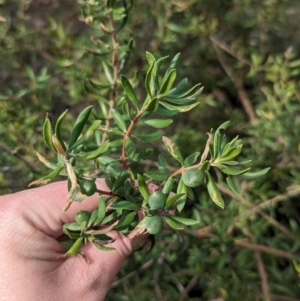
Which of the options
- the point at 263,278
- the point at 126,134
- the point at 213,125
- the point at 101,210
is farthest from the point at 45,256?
the point at 213,125

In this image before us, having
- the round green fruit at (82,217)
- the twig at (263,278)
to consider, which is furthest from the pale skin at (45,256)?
the twig at (263,278)

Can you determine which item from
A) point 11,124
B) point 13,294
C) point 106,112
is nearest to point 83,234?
point 13,294

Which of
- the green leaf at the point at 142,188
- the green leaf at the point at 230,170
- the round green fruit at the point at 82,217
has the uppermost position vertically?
the green leaf at the point at 230,170

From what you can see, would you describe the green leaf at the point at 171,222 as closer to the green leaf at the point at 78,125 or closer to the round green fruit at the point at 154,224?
the round green fruit at the point at 154,224

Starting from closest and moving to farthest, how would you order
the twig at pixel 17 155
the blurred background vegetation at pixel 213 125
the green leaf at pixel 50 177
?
the green leaf at pixel 50 177
the twig at pixel 17 155
the blurred background vegetation at pixel 213 125

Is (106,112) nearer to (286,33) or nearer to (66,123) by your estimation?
(66,123)

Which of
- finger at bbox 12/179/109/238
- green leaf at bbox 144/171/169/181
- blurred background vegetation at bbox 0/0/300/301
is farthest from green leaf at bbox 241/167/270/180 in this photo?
blurred background vegetation at bbox 0/0/300/301
